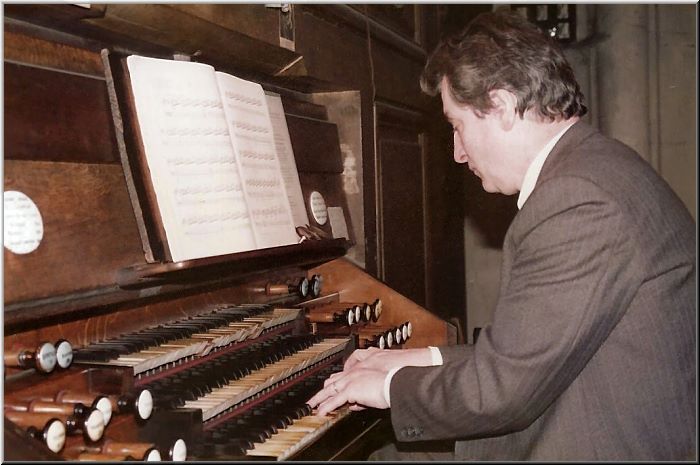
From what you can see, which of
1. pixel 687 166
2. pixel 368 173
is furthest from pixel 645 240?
pixel 687 166

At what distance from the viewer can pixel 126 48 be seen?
1995 millimetres

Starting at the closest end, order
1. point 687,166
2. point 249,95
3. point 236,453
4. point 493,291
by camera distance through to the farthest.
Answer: point 236,453
point 249,95
point 687,166
point 493,291

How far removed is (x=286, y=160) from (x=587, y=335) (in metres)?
1.38

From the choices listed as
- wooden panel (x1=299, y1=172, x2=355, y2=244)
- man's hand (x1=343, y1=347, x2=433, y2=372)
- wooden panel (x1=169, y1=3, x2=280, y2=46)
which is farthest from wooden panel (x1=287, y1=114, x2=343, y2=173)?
man's hand (x1=343, y1=347, x2=433, y2=372)

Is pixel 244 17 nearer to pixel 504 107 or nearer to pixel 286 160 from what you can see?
pixel 286 160

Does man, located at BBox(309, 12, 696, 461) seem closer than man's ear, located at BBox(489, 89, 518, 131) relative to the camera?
Yes

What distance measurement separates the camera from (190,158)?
1.98 metres

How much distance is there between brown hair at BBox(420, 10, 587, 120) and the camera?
2.07 metres

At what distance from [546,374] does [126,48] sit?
4.69 feet

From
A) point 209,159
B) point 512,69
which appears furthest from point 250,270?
point 512,69

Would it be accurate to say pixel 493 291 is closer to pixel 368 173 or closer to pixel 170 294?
pixel 368 173

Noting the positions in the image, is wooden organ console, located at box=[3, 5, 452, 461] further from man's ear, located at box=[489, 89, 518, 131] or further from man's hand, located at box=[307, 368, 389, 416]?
man's ear, located at box=[489, 89, 518, 131]

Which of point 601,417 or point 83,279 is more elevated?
point 83,279

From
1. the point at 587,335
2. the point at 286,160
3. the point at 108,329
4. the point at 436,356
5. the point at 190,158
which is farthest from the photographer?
the point at 286,160
